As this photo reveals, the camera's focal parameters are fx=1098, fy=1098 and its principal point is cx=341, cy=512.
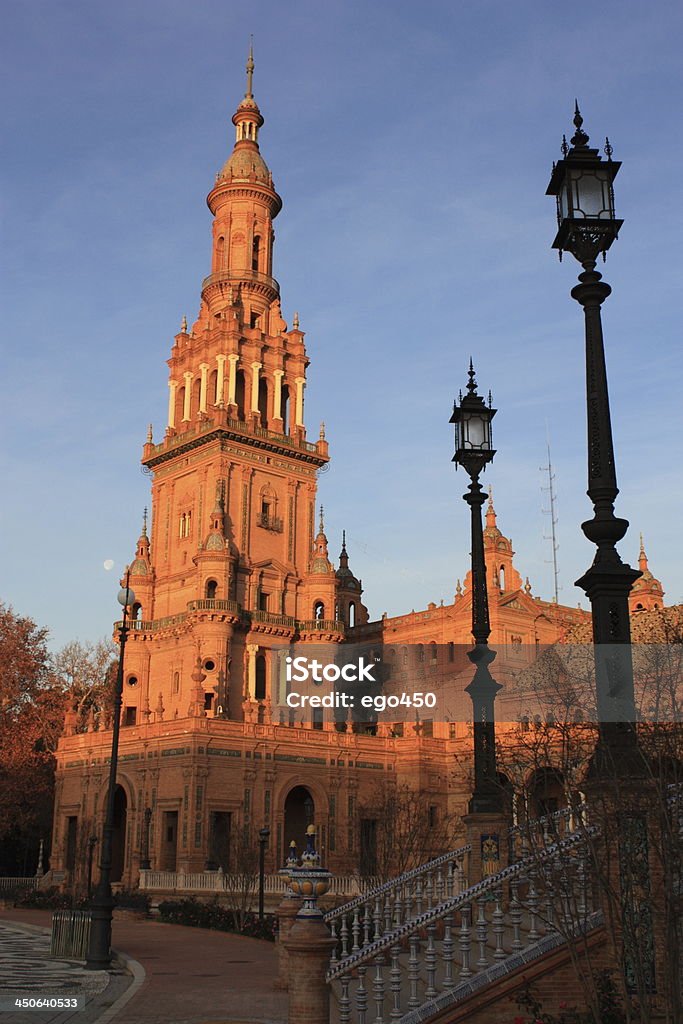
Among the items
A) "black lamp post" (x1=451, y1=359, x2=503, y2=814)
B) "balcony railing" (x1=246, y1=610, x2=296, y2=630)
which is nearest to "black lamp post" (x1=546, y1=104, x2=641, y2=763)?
"black lamp post" (x1=451, y1=359, x2=503, y2=814)

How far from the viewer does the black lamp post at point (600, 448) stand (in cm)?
1079

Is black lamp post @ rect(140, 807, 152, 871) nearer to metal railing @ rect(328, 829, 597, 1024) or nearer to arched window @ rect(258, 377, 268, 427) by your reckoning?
arched window @ rect(258, 377, 268, 427)

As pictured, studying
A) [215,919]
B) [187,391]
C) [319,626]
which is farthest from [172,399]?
[215,919]

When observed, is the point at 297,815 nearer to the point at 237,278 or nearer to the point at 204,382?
the point at 204,382

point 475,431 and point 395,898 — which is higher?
point 475,431

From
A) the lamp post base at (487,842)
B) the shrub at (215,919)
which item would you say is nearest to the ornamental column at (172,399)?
the shrub at (215,919)

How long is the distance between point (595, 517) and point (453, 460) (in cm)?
922

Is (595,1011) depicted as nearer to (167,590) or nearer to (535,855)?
(535,855)

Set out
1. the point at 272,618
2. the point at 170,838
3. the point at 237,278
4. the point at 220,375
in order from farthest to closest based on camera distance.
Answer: the point at 237,278 < the point at 220,375 < the point at 272,618 < the point at 170,838

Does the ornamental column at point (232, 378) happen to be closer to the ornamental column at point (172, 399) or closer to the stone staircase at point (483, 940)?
the ornamental column at point (172, 399)

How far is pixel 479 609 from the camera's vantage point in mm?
19422

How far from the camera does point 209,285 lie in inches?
2918

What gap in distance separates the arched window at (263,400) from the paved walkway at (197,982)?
4127 cm

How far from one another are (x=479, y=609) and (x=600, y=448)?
8.06 meters
